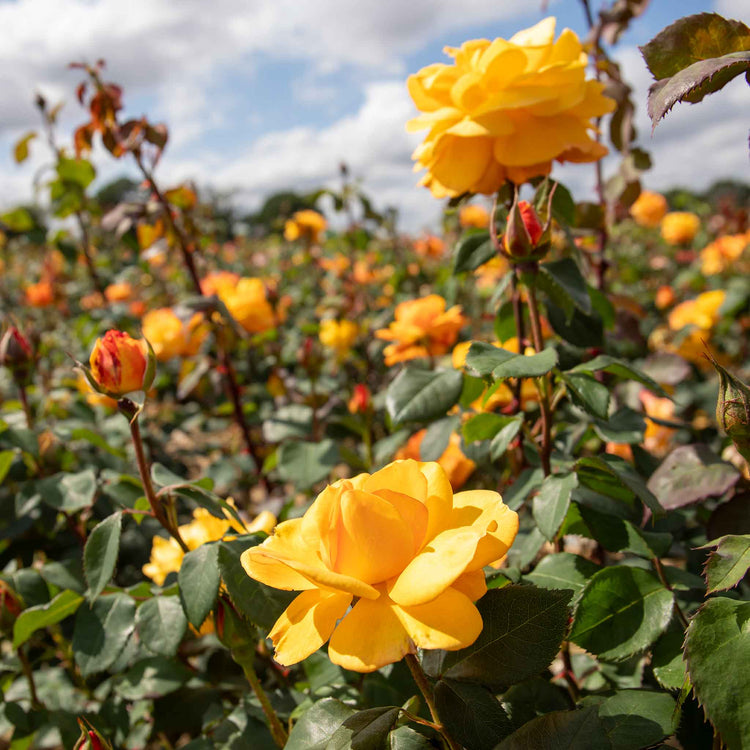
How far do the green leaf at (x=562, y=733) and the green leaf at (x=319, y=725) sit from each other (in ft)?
0.46

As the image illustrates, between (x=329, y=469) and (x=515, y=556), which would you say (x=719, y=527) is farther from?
(x=329, y=469)

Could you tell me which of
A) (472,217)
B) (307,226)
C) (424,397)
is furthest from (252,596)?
(472,217)

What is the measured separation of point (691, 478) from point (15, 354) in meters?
1.10

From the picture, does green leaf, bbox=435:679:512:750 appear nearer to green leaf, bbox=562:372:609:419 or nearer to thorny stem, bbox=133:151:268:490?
green leaf, bbox=562:372:609:419

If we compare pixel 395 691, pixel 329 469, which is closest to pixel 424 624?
pixel 395 691

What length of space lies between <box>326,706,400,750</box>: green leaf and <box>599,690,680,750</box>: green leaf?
7.0 inches

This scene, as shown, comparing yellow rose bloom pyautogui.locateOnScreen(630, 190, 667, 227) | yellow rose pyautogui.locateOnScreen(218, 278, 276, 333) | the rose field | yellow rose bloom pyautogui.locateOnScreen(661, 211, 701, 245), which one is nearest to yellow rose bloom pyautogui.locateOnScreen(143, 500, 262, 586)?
the rose field

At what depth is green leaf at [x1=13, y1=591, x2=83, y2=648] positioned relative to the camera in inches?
32.2

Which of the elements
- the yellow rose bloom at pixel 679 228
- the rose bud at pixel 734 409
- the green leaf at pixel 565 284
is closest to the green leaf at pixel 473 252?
the green leaf at pixel 565 284

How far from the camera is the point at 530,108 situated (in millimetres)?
851

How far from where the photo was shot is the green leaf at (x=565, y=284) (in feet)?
2.60

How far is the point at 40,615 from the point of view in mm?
828

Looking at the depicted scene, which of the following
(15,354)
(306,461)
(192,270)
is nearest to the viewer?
(15,354)

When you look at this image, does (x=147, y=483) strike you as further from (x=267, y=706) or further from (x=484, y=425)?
(x=484, y=425)
